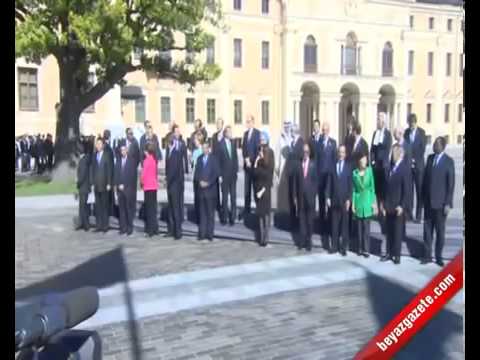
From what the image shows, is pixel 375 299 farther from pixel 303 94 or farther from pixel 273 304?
pixel 303 94

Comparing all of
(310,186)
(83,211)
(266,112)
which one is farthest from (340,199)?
(266,112)

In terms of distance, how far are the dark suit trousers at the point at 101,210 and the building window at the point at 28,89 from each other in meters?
17.5

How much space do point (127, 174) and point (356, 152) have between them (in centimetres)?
406

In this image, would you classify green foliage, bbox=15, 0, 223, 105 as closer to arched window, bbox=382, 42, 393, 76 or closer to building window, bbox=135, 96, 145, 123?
building window, bbox=135, 96, 145, 123

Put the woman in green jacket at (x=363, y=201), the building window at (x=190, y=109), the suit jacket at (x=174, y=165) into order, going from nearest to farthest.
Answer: the woman in green jacket at (x=363, y=201) < the suit jacket at (x=174, y=165) < the building window at (x=190, y=109)

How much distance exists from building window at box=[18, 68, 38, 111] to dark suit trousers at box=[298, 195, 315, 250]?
20574 mm

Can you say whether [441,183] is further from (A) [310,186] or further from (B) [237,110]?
(B) [237,110]

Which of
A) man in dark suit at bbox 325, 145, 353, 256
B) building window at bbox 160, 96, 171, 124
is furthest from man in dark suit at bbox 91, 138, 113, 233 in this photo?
building window at bbox 160, 96, 171, 124

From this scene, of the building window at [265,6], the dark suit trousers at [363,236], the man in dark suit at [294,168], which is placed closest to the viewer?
the dark suit trousers at [363,236]

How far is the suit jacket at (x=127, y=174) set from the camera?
10828 mm

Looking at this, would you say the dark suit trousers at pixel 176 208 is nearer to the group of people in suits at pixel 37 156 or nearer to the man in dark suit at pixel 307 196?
the man in dark suit at pixel 307 196

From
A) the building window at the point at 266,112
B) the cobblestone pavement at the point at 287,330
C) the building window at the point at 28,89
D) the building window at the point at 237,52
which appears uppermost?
the building window at the point at 237,52

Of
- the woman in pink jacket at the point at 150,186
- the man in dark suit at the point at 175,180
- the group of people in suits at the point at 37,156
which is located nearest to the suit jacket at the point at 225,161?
the man in dark suit at the point at 175,180

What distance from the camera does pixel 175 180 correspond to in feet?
35.1
